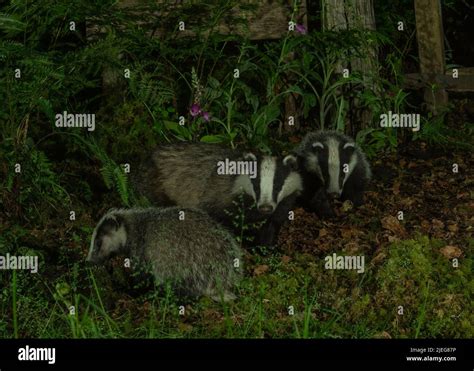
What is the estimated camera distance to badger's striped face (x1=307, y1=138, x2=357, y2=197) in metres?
7.45

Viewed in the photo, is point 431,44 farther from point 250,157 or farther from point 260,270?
point 260,270

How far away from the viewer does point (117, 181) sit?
6.49 meters

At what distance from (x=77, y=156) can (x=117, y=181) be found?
156cm

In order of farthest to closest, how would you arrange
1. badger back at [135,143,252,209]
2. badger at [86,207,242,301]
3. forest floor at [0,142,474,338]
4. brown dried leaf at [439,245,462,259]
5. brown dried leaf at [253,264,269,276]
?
badger back at [135,143,252,209], brown dried leaf at [253,264,269,276], brown dried leaf at [439,245,462,259], badger at [86,207,242,301], forest floor at [0,142,474,338]

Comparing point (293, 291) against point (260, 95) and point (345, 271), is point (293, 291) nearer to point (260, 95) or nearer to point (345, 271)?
point (345, 271)

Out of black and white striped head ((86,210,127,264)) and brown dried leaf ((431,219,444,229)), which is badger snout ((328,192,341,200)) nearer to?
brown dried leaf ((431,219,444,229))

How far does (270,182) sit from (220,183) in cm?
52

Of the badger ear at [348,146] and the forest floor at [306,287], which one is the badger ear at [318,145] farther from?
the forest floor at [306,287]

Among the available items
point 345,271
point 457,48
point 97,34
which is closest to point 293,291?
point 345,271

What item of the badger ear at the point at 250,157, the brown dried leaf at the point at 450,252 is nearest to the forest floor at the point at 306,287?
the brown dried leaf at the point at 450,252

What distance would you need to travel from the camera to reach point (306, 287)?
18.6 feet

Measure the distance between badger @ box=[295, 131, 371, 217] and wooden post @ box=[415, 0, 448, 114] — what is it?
70.3 inches

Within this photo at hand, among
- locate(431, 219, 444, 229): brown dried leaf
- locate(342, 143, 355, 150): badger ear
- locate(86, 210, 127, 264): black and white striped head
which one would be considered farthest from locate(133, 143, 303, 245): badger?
locate(431, 219, 444, 229): brown dried leaf

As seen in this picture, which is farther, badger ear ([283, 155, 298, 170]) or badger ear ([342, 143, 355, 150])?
badger ear ([342, 143, 355, 150])
